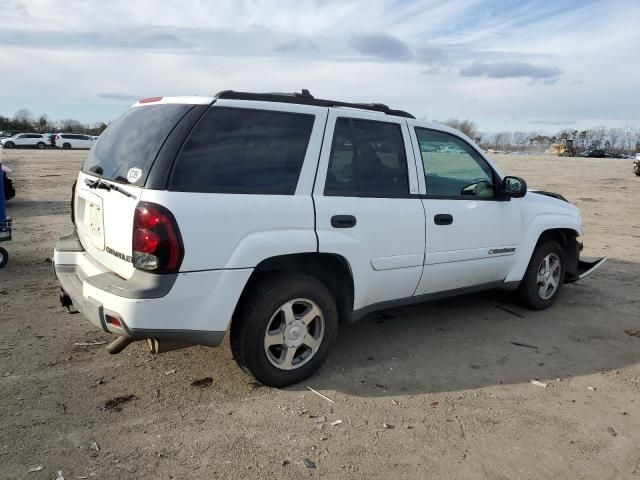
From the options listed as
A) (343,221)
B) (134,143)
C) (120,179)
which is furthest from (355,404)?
(134,143)

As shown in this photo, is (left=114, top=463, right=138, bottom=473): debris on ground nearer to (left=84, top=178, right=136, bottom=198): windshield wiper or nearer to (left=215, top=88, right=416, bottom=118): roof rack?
(left=84, top=178, right=136, bottom=198): windshield wiper

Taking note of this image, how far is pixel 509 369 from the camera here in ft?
13.9

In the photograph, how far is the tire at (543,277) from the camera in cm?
545

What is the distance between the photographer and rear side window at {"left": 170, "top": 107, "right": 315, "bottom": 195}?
3.26m

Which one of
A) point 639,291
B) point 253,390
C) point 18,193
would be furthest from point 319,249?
point 18,193

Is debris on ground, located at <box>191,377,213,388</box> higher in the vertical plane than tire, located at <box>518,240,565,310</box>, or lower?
lower

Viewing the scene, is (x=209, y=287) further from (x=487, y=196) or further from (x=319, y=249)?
(x=487, y=196)

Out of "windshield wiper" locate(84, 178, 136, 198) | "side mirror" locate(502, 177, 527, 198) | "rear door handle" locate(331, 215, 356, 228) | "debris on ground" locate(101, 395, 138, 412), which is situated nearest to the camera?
"windshield wiper" locate(84, 178, 136, 198)

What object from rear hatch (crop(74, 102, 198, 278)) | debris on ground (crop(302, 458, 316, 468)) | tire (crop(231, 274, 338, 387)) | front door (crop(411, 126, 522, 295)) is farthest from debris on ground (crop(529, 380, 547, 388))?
rear hatch (crop(74, 102, 198, 278))

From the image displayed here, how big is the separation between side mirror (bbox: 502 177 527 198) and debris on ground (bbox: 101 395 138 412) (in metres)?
3.47

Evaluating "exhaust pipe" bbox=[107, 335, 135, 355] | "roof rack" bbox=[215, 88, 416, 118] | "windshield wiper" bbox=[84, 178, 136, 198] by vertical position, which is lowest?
"exhaust pipe" bbox=[107, 335, 135, 355]

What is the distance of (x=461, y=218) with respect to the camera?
15.0ft

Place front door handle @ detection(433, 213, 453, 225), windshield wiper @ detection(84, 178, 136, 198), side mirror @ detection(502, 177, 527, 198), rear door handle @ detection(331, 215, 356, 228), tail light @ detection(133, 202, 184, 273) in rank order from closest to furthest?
tail light @ detection(133, 202, 184, 273) < windshield wiper @ detection(84, 178, 136, 198) < rear door handle @ detection(331, 215, 356, 228) < front door handle @ detection(433, 213, 453, 225) < side mirror @ detection(502, 177, 527, 198)

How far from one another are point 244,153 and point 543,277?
11.9 feet
